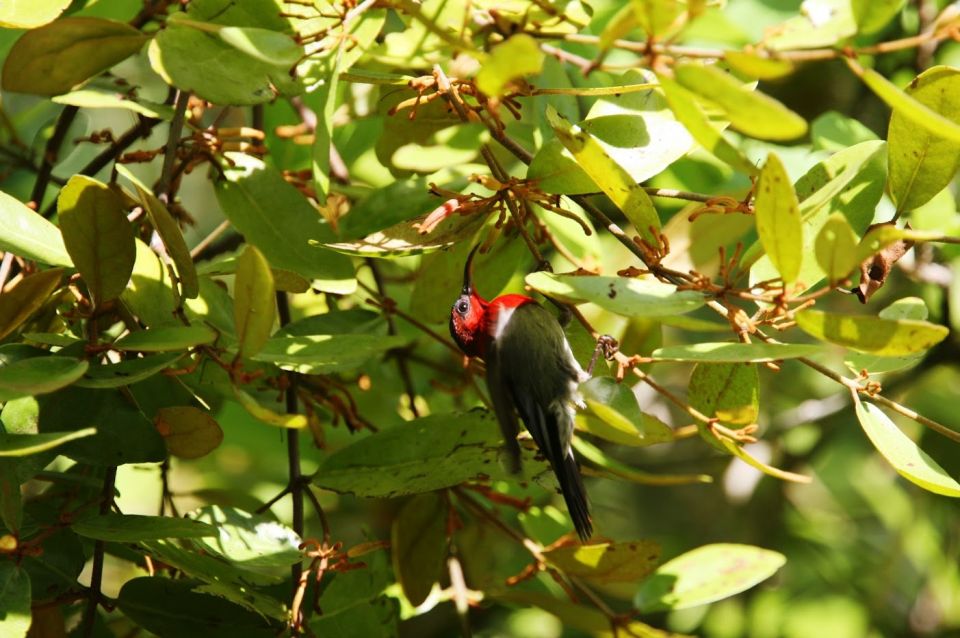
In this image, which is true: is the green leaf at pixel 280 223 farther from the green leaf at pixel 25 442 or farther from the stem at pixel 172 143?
the green leaf at pixel 25 442

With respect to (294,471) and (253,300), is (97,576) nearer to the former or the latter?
(294,471)

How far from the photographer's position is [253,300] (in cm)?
107

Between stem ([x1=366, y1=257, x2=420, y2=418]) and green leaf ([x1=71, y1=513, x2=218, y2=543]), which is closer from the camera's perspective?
green leaf ([x1=71, y1=513, x2=218, y2=543])

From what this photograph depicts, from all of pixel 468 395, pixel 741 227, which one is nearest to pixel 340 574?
pixel 468 395

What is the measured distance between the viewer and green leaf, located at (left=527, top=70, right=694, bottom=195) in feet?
3.87

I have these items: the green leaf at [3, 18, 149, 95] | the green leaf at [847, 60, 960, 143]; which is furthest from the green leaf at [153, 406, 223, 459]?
the green leaf at [847, 60, 960, 143]

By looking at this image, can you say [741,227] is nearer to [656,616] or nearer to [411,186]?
[411,186]

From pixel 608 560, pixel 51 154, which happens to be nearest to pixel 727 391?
pixel 608 560

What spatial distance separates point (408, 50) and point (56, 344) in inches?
21.2

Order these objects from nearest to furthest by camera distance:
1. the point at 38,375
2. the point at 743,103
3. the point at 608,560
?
the point at 743,103 < the point at 38,375 < the point at 608,560

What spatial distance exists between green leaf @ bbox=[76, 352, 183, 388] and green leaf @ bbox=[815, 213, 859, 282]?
2.27ft

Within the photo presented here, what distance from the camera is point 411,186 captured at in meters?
1.47

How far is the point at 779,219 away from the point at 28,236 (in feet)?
2.76

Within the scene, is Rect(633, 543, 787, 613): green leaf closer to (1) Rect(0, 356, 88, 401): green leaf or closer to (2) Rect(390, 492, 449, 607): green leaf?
(2) Rect(390, 492, 449, 607): green leaf
